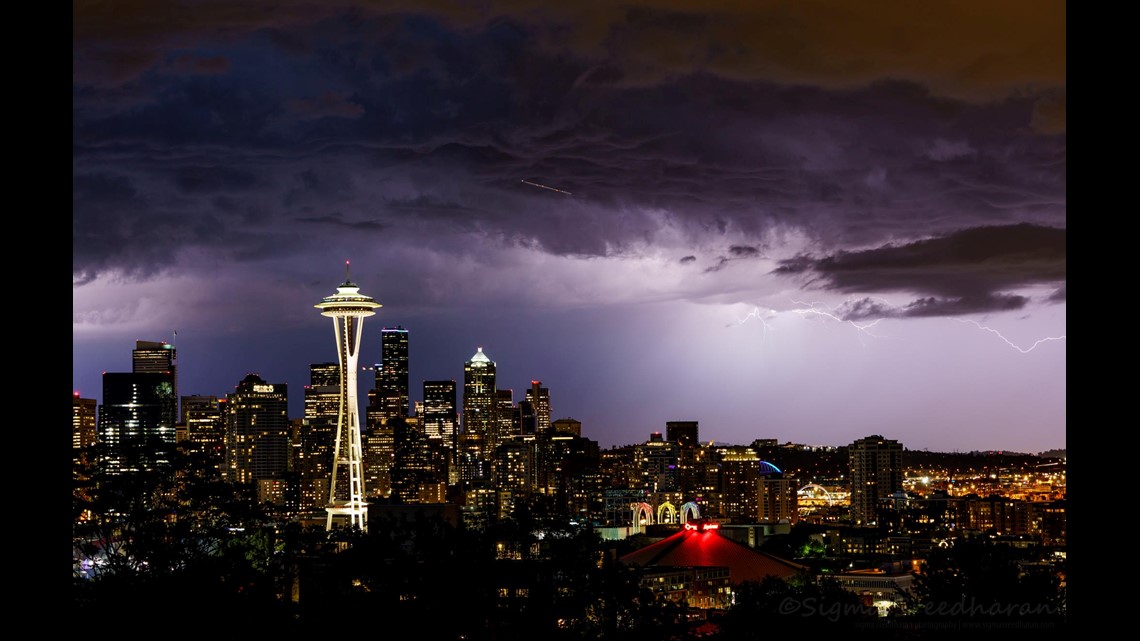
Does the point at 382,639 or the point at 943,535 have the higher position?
the point at 382,639

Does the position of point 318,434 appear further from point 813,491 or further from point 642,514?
point 813,491

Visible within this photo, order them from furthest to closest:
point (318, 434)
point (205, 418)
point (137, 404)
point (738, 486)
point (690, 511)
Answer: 1. point (738, 486)
2. point (318, 434)
3. point (205, 418)
4. point (690, 511)
5. point (137, 404)

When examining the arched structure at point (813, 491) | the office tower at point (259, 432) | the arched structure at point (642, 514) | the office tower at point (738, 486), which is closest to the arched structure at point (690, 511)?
the arched structure at point (642, 514)

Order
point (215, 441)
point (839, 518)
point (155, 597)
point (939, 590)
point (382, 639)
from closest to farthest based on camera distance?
point (155, 597) < point (382, 639) < point (939, 590) < point (215, 441) < point (839, 518)

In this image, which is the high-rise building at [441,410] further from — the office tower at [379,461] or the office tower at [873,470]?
the office tower at [873,470]

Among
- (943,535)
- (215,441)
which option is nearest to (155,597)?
(943,535)

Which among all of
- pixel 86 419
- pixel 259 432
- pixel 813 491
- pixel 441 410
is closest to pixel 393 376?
Answer: pixel 441 410
